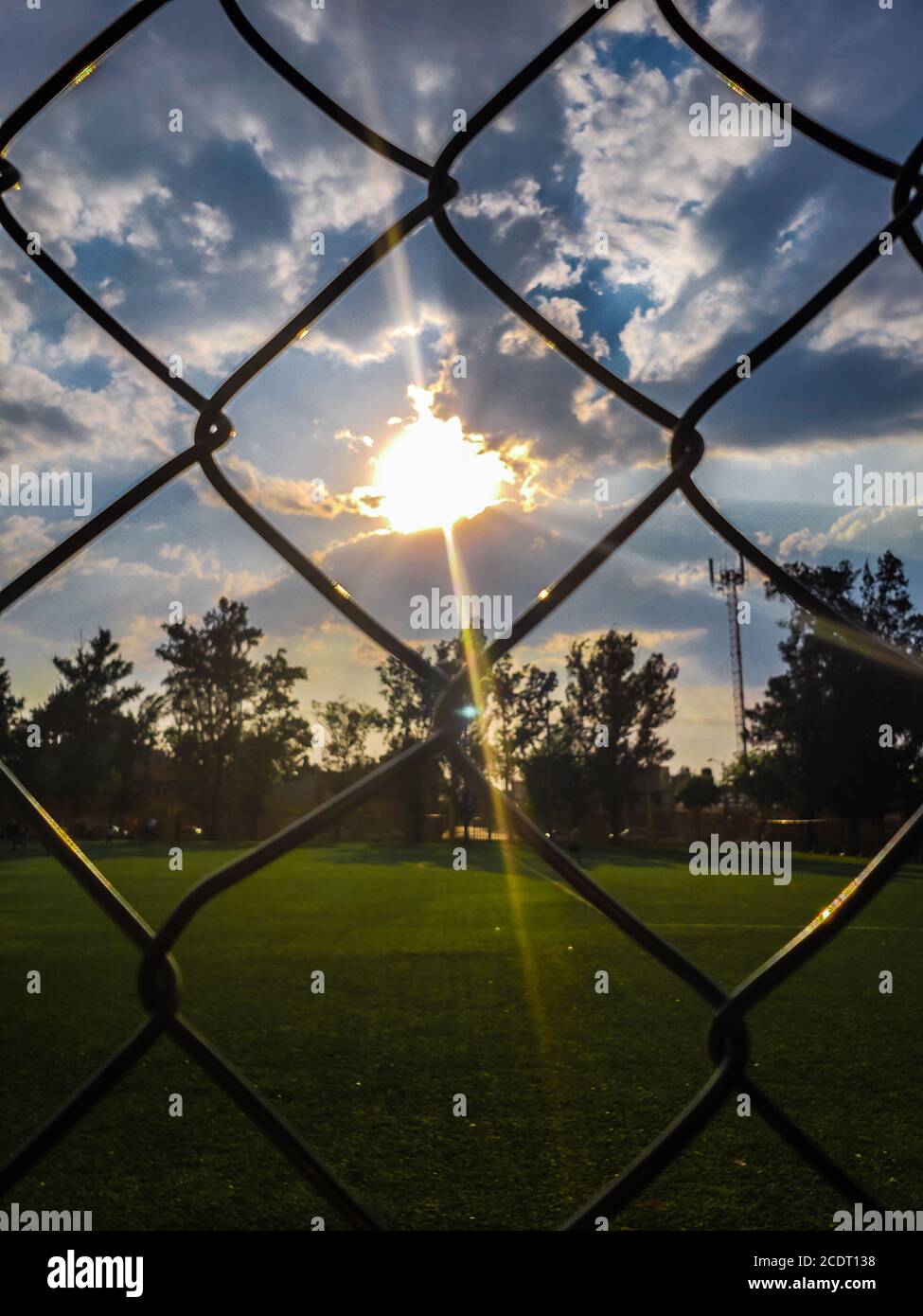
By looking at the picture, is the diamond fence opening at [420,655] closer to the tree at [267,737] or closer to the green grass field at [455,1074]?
the green grass field at [455,1074]

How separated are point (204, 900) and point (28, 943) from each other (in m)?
9.05

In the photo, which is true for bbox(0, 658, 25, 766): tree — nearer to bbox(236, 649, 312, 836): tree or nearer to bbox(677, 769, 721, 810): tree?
bbox(236, 649, 312, 836): tree

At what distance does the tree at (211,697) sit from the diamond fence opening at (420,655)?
174 feet

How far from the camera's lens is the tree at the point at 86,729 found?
4825cm

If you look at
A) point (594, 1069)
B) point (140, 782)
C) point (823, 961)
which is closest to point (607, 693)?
point (140, 782)

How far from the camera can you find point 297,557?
2.19 feet

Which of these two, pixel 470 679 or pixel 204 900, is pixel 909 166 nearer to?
pixel 470 679

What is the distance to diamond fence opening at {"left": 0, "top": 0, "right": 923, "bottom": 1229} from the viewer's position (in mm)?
602

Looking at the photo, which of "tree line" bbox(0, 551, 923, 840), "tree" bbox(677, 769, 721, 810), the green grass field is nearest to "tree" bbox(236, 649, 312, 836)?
"tree line" bbox(0, 551, 923, 840)

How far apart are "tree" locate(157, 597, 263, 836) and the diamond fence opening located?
5311 centimetres

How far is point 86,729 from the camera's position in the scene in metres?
50.7

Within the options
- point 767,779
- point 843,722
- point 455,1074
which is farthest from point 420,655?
point 767,779

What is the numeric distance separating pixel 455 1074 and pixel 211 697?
1996 inches

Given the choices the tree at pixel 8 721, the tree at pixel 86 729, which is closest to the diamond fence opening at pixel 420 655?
the tree at pixel 8 721
